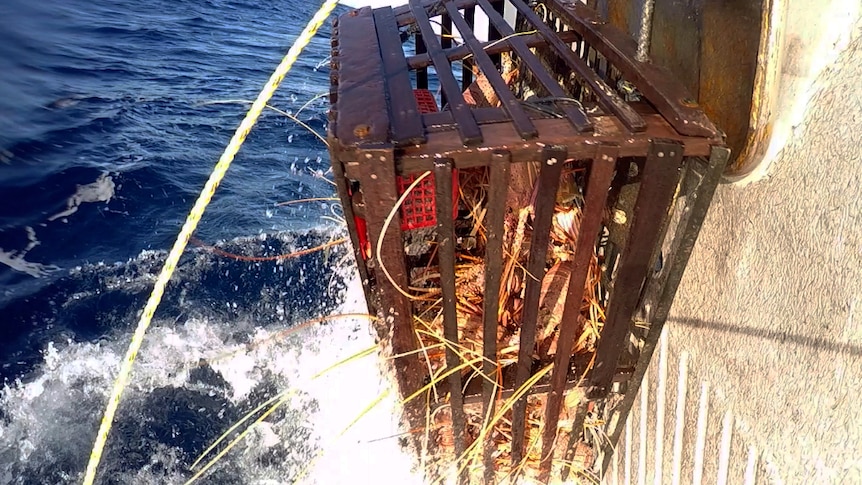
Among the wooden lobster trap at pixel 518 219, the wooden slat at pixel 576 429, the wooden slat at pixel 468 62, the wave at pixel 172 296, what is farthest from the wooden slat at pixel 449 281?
the wave at pixel 172 296

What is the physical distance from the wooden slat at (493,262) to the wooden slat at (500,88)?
0.36 ft

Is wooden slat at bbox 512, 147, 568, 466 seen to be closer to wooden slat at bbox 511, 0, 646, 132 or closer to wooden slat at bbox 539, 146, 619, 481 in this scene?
wooden slat at bbox 539, 146, 619, 481

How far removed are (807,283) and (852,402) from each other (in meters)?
0.29

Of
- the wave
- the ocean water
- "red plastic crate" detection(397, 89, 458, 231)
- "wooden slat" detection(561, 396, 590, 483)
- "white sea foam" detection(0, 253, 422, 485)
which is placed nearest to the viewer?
"red plastic crate" detection(397, 89, 458, 231)

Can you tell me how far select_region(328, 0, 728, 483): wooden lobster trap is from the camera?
1.43 meters

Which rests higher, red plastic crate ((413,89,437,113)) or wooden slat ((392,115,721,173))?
wooden slat ((392,115,721,173))

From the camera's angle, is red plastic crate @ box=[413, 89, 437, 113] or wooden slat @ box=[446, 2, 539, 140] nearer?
wooden slat @ box=[446, 2, 539, 140]

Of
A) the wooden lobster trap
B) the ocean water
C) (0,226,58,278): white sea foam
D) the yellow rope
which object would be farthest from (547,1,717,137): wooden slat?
(0,226,58,278): white sea foam

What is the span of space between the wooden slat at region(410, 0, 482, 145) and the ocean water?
1.86 ft

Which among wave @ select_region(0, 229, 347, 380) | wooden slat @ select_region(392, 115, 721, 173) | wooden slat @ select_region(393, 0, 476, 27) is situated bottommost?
wave @ select_region(0, 229, 347, 380)

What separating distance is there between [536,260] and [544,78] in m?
0.62

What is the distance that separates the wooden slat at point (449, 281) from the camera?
142cm

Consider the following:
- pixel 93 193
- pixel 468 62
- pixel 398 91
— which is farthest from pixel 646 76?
pixel 93 193

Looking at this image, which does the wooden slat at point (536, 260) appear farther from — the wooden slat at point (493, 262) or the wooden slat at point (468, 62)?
the wooden slat at point (468, 62)
